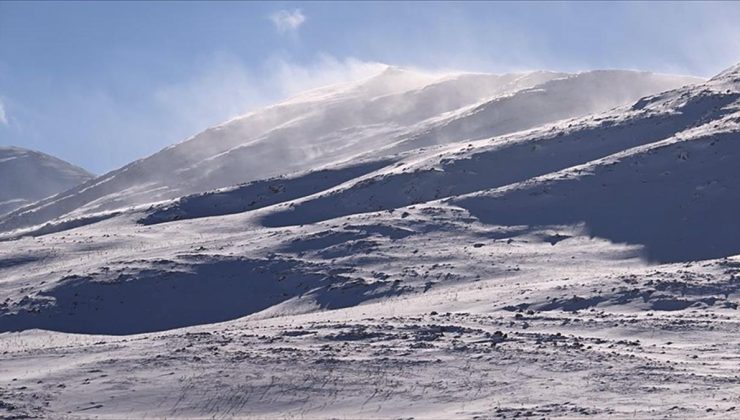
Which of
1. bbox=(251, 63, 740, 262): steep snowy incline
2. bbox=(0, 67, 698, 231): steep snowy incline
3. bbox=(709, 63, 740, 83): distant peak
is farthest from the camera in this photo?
bbox=(0, 67, 698, 231): steep snowy incline

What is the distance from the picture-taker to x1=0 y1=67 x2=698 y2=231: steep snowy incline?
118 metres

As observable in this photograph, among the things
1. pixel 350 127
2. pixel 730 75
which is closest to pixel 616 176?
pixel 730 75

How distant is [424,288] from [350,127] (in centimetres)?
10684

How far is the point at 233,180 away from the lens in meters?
124

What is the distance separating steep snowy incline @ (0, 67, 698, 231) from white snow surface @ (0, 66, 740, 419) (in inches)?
1238

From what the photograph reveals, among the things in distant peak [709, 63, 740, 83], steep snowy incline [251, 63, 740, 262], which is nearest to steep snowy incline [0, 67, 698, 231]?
distant peak [709, 63, 740, 83]

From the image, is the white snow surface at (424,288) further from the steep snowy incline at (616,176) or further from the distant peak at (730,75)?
the distant peak at (730,75)

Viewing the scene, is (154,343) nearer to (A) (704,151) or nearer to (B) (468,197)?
(B) (468,197)

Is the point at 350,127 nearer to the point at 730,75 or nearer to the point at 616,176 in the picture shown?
the point at 730,75

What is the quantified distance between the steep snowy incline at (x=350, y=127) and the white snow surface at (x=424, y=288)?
31.4 metres

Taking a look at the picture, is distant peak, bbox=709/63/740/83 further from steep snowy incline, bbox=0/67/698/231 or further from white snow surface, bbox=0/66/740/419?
steep snowy incline, bbox=0/67/698/231

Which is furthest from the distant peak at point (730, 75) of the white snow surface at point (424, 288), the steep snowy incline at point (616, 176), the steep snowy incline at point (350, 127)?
the steep snowy incline at point (350, 127)

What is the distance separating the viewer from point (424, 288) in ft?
147

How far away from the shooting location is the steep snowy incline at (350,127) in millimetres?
117500
